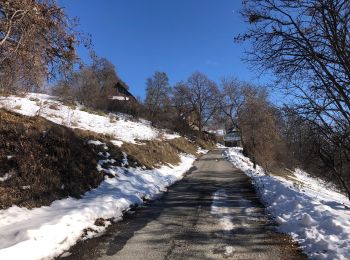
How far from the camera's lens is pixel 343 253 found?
20.5 feet

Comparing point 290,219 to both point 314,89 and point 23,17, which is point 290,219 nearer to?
point 314,89

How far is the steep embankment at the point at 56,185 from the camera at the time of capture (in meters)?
7.35

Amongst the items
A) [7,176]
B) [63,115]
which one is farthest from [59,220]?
[63,115]

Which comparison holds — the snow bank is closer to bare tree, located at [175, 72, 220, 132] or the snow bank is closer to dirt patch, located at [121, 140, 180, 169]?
dirt patch, located at [121, 140, 180, 169]

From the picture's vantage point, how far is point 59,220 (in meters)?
8.37

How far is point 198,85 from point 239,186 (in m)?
61.3

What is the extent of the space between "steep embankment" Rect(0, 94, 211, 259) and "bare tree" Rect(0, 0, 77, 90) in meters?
2.55

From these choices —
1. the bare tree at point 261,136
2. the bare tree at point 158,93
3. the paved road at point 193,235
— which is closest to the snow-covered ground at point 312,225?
the paved road at point 193,235

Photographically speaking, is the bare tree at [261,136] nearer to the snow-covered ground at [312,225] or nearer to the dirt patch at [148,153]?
the dirt patch at [148,153]

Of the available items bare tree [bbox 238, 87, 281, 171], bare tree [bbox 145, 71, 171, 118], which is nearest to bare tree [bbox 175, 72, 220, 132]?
bare tree [bbox 145, 71, 171, 118]

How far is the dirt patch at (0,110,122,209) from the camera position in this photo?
33.2ft

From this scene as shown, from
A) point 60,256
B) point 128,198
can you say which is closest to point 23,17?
point 60,256

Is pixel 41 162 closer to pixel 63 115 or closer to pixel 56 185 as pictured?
pixel 56 185

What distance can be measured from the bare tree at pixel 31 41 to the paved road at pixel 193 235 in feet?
15.2
